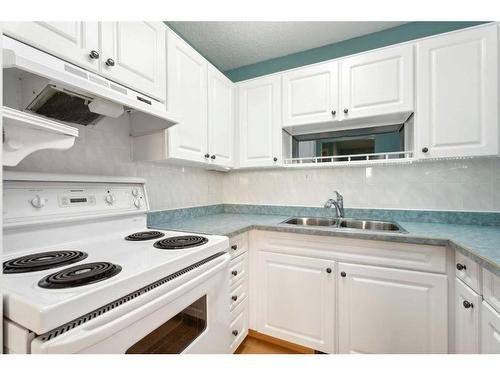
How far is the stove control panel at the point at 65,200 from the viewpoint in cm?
93

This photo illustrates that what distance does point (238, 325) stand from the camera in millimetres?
1562

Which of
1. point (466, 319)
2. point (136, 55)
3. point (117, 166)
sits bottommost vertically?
point (466, 319)

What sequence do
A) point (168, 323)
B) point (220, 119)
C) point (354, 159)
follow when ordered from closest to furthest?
1. point (168, 323)
2. point (354, 159)
3. point (220, 119)

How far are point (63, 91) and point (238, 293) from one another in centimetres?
144

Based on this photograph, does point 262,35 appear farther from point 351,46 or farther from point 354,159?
point 354,159

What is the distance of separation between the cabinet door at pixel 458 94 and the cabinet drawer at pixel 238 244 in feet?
4.33

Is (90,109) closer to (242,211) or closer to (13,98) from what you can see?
(13,98)

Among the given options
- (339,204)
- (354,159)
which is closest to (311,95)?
(354,159)

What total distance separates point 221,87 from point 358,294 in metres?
1.83

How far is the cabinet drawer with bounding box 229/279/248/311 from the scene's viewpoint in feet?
4.88

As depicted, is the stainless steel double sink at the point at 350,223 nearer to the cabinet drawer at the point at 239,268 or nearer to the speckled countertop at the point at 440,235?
the speckled countertop at the point at 440,235

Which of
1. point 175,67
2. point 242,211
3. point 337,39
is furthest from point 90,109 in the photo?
point 337,39

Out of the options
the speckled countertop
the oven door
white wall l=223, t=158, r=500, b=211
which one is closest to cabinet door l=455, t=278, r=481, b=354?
the speckled countertop

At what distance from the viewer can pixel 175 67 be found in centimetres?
145
